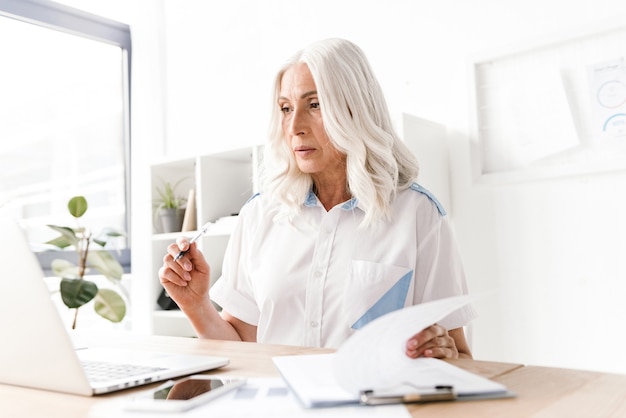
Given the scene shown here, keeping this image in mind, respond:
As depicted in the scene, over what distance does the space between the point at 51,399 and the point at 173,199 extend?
2460 mm

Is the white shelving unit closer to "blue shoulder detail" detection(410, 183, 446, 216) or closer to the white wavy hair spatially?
the white wavy hair

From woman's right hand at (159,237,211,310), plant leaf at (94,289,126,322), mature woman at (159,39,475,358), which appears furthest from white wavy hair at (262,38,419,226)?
plant leaf at (94,289,126,322)

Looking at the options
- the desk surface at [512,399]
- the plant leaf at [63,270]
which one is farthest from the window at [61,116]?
the desk surface at [512,399]

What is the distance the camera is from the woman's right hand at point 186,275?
1256 millimetres

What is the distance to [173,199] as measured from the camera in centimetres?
312

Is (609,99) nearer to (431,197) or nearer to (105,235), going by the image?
(431,197)

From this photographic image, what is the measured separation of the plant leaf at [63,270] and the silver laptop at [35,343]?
2282 millimetres

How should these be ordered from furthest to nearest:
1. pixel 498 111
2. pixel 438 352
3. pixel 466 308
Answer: pixel 498 111, pixel 466 308, pixel 438 352

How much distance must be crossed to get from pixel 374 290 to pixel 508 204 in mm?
969

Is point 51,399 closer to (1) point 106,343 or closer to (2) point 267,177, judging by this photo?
(1) point 106,343

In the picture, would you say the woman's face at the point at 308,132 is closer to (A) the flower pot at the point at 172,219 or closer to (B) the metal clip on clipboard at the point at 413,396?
(B) the metal clip on clipboard at the point at 413,396

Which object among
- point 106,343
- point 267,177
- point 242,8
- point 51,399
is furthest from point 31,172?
point 51,399

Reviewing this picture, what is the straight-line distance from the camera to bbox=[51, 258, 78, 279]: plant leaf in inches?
116

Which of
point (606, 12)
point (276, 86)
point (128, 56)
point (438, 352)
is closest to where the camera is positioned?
point (438, 352)
